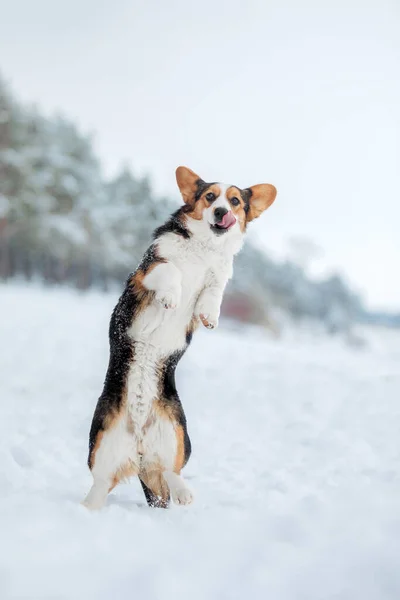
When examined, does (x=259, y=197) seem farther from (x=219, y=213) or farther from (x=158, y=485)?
(x=158, y=485)

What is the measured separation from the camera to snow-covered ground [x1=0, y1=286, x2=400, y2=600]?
1938 millimetres

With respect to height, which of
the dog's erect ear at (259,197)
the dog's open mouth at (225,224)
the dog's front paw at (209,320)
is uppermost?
the dog's erect ear at (259,197)

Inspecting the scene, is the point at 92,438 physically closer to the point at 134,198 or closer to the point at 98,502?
the point at 98,502

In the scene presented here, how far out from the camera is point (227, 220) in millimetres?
2477

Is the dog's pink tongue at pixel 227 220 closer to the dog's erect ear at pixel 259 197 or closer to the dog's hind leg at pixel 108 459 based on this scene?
the dog's erect ear at pixel 259 197

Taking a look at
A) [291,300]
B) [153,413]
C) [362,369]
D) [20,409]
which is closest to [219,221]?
[153,413]

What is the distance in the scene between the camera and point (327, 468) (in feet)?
12.9

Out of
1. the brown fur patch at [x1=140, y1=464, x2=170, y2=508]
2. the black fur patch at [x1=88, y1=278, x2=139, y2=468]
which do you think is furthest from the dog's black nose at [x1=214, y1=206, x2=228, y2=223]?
the brown fur patch at [x1=140, y1=464, x2=170, y2=508]

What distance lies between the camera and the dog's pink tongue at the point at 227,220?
2.47 meters

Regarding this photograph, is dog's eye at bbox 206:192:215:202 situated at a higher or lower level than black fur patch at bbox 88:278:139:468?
higher

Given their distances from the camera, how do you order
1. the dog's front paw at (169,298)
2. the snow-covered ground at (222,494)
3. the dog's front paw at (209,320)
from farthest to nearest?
the dog's front paw at (209,320) → the dog's front paw at (169,298) → the snow-covered ground at (222,494)

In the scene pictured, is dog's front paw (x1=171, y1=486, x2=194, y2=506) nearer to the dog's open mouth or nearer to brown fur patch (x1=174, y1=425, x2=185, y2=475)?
brown fur patch (x1=174, y1=425, x2=185, y2=475)

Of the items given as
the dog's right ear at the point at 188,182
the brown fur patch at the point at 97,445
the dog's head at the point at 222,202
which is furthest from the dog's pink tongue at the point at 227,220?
the brown fur patch at the point at 97,445

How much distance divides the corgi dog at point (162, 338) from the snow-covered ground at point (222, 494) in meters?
0.19
